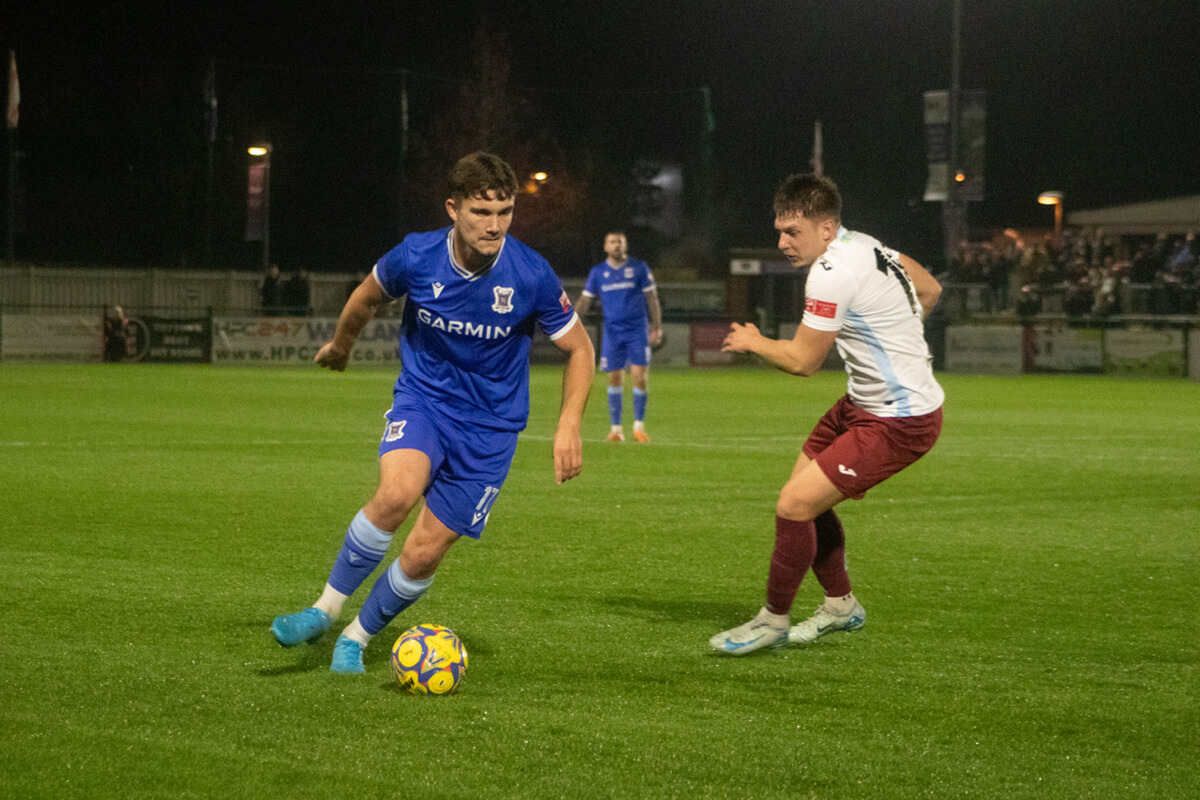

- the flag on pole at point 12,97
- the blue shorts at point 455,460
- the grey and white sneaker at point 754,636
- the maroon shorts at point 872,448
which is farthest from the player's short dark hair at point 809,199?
the flag on pole at point 12,97

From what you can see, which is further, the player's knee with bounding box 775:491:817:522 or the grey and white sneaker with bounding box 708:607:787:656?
the player's knee with bounding box 775:491:817:522

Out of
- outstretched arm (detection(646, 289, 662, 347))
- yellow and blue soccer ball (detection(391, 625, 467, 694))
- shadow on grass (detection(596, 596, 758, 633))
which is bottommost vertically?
shadow on grass (detection(596, 596, 758, 633))

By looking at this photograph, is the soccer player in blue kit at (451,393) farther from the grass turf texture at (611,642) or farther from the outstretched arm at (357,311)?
the grass turf texture at (611,642)

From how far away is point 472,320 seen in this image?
541 cm

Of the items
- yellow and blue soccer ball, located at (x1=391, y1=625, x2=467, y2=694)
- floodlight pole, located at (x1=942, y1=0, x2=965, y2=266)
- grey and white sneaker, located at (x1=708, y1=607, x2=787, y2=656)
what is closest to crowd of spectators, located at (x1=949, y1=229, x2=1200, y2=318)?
floodlight pole, located at (x1=942, y1=0, x2=965, y2=266)

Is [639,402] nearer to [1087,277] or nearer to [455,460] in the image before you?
[455,460]

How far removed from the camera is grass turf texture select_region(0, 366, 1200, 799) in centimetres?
418

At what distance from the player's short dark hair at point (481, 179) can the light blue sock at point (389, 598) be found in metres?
1.39

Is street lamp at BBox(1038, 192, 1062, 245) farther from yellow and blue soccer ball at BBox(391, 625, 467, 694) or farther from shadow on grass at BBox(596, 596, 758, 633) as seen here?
yellow and blue soccer ball at BBox(391, 625, 467, 694)

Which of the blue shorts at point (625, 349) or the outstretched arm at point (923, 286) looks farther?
the blue shorts at point (625, 349)

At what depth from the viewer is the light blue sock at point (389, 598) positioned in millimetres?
5391

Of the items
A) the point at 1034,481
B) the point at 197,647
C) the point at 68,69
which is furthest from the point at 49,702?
the point at 68,69

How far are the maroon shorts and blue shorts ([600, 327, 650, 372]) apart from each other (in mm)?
10337

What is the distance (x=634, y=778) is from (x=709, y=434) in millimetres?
12347
